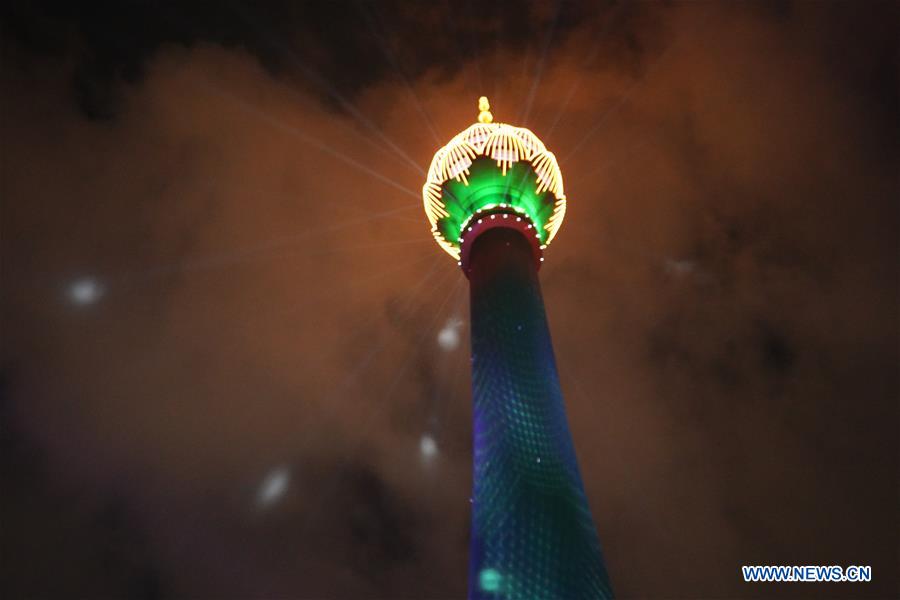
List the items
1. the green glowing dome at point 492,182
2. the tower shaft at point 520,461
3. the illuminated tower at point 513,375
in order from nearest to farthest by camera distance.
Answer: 1. the tower shaft at point 520,461
2. the illuminated tower at point 513,375
3. the green glowing dome at point 492,182

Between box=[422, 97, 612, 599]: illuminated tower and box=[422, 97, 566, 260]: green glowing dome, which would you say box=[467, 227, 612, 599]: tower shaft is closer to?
box=[422, 97, 612, 599]: illuminated tower

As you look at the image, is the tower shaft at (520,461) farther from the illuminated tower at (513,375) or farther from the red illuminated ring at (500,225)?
the red illuminated ring at (500,225)

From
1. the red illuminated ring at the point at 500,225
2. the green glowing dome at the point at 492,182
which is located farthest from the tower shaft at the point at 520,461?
the green glowing dome at the point at 492,182

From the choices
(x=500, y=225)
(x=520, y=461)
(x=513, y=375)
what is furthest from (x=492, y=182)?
(x=520, y=461)

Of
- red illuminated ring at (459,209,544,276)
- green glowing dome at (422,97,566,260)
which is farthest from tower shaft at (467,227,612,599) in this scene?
green glowing dome at (422,97,566,260)

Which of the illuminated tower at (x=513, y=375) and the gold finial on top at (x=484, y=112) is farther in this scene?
the gold finial on top at (x=484, y=112)

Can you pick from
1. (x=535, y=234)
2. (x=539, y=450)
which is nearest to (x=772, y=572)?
(x=539, y=450)

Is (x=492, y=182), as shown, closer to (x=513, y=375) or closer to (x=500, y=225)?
(x=500, y=225)

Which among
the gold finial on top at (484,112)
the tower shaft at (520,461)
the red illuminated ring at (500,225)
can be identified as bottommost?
the tower shaft at (520,461)
